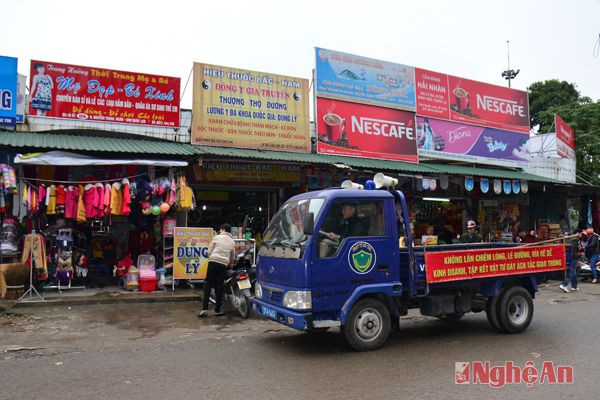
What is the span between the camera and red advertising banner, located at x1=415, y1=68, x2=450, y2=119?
48.9ft

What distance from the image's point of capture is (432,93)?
15133 mm

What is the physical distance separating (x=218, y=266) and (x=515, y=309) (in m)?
5.01

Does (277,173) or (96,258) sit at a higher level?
(277,173)

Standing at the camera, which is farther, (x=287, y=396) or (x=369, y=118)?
(x=369, y=118)

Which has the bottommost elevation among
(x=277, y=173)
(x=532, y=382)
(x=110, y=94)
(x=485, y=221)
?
(x=532, y=382)

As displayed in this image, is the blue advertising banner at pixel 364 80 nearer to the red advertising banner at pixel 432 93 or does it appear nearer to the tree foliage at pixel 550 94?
the red advertising banner at pixel 432 93

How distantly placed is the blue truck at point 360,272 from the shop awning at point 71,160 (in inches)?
168

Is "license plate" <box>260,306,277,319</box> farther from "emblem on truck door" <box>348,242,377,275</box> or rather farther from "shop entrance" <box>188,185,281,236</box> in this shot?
"shop entrance" <box>188,185,281,236</box>

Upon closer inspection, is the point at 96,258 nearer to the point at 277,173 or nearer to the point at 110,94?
the point at 110,94

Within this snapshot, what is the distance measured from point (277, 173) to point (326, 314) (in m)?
7.24

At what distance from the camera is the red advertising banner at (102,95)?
10211 millimetres

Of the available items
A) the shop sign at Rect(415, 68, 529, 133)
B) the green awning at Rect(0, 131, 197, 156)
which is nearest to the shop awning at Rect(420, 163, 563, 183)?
the shop sign at Rect(415, 68, 529, 133)

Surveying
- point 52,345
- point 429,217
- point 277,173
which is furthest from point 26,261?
point 429,217

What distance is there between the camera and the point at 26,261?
30.0ft
